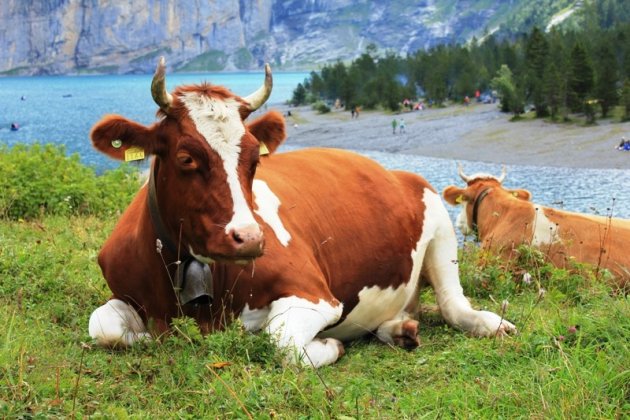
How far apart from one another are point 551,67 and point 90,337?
5536 centimetres

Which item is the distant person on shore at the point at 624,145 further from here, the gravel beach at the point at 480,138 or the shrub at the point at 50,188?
the shrub at the point at 50,188

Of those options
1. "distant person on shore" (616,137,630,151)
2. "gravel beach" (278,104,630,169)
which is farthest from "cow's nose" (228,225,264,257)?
"distant person on shore" (616,137,630,151)

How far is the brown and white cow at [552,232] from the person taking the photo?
908 cm

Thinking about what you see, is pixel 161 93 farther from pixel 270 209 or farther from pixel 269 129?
pixel 270 209

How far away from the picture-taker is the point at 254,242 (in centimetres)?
462

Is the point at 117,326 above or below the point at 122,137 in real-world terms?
below

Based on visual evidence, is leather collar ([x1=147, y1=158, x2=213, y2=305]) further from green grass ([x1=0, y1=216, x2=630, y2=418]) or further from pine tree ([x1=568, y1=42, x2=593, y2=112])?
pine tree ([x1=568, y1=42, x2=593, y2=112])

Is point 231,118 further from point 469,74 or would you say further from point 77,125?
point 77,125

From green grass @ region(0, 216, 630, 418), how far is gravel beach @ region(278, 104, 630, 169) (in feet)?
97.6

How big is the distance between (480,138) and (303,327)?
42.1 m

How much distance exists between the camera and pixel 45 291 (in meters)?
6.89

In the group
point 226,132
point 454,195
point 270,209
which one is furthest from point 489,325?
point 454,195

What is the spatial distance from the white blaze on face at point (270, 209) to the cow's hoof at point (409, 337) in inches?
44.9

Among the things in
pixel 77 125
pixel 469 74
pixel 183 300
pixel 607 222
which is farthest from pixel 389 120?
pixel 183 300
